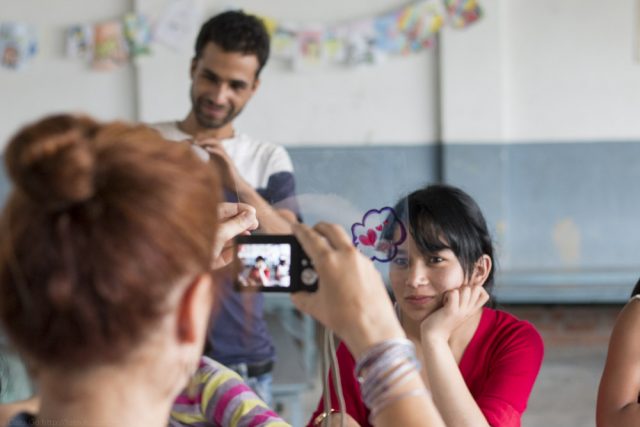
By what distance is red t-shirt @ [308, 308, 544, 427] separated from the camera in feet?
4.72

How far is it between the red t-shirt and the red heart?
36cm

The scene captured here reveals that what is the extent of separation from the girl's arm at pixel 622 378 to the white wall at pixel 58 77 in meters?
4.05

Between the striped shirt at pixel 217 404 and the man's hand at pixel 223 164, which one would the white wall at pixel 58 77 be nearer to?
the man's hand at pixel 223 164

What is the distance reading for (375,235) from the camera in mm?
1140

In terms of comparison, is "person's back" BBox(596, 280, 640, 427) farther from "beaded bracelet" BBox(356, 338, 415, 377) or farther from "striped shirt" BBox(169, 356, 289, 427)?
"beaded bracelet" BBox(356, 338, 415, 377)

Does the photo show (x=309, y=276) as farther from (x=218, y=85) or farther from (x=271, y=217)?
(x=218, y=85)

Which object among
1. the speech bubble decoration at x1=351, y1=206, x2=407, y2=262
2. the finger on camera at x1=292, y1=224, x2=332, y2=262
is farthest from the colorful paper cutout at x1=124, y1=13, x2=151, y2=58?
the finger on camera at x1=292, y1=224, x2=332, y2=262

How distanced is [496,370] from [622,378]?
0.66 feet

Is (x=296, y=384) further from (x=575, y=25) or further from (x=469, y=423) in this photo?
(x=575, y=25)

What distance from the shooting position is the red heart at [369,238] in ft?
3.70

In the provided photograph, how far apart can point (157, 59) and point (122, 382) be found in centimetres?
445

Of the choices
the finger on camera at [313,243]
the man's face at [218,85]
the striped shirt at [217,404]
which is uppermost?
the man's face at [218,85]

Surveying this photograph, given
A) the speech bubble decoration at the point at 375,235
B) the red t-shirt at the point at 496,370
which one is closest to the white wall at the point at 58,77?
the red t-shirt at the point at 496,370

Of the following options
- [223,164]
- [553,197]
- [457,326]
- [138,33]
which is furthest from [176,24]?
[457,326]
